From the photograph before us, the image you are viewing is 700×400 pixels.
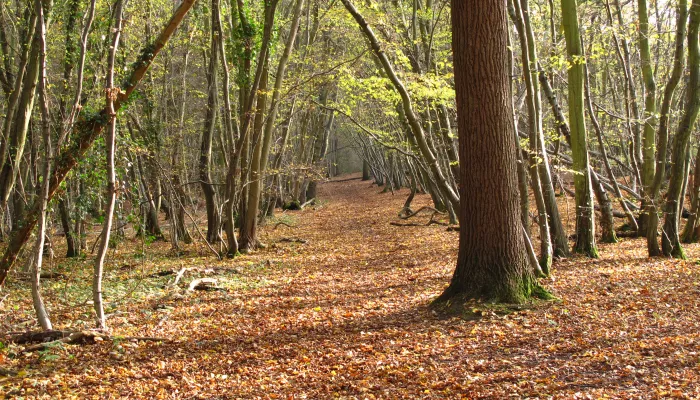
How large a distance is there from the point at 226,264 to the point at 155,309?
3687mm

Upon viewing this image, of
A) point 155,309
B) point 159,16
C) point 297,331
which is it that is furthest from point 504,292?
point 159,16

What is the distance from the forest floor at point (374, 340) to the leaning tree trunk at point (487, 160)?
1.22 ft

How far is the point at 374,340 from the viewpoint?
5.55m

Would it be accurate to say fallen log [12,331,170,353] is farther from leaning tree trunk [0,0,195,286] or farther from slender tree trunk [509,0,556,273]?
slender tree trunk [509,0,556,273]

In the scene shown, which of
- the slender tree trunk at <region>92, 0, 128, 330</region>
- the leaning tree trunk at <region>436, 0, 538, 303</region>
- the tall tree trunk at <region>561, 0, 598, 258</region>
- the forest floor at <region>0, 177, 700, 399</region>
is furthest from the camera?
the tall tree trunk at <region>561, 0, 598, 258</region>

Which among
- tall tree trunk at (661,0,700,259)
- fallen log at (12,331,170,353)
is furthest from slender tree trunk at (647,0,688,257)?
fallen log at (12,331,170,353)

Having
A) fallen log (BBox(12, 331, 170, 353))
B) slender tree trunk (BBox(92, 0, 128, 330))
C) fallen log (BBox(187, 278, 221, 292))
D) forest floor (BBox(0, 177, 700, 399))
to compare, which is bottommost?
forest floor (BBox(0, 177, 700, 399))

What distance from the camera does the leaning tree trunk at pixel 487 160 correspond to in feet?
19.3

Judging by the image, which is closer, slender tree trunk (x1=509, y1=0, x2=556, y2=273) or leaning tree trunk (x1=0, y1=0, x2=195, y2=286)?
leaning tree trunk (x1=0, y1=0, x2=195, y2=286)

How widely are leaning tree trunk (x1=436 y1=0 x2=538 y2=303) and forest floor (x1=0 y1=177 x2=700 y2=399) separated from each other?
0.37m

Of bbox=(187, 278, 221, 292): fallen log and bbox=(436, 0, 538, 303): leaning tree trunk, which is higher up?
bbox=(436, 0, 538, 303): leaning tree trunk

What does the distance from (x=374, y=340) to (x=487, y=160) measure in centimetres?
230

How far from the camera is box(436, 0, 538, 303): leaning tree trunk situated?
5.87 metres

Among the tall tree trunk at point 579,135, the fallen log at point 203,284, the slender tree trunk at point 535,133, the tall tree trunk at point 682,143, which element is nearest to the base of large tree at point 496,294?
the slender tree trunk at point 535,133
